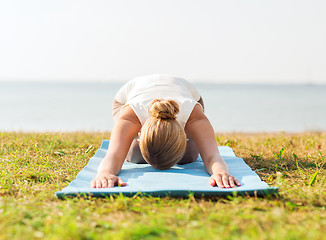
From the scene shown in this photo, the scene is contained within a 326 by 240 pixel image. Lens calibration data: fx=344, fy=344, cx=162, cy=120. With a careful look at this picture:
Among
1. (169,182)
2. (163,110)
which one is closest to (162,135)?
(163,110)

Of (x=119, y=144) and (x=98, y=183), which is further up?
(x=119, y=144)

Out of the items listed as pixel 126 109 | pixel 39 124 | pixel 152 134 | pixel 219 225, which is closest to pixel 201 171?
pixel 152 134

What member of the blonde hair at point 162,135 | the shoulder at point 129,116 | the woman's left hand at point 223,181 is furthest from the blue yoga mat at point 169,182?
the shoulder at point 129,116

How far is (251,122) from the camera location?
57.5 feet

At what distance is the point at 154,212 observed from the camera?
6.14ft

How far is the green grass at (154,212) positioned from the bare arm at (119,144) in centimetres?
33

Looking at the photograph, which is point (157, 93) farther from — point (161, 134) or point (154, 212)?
point (154, 212)

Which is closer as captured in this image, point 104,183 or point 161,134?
point 104,183

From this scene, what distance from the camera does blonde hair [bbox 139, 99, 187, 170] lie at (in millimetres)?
2463

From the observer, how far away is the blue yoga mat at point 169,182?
2141 millimetres

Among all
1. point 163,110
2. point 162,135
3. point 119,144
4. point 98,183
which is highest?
point 163,110

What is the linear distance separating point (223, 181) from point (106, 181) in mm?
800

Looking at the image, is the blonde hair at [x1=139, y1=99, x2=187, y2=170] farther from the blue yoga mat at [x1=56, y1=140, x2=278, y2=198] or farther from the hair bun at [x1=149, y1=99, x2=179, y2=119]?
the blue yoga mat at [x1=56, y1=140, x2=278, y2=198]

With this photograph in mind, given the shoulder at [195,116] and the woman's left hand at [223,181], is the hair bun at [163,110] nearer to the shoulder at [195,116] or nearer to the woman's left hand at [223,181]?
the shoulder at [195,116]
